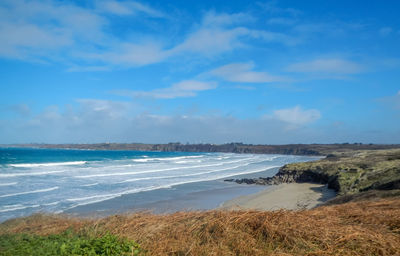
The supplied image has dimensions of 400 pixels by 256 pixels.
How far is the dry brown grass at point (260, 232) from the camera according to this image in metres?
4.81

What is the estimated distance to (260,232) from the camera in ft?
17.9

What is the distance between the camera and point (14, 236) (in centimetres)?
600

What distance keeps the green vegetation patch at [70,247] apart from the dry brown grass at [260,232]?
397 millimetres

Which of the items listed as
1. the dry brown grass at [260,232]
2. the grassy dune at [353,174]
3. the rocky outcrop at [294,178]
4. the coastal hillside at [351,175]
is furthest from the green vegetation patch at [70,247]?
the rocky outcrop at [294,178]

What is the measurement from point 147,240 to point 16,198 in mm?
16289

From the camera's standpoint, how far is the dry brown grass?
4.81m

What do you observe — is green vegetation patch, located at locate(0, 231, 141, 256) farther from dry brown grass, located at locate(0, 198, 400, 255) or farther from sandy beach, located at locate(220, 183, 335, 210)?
sandy beach, located at locate(220, 183, 335, 210)

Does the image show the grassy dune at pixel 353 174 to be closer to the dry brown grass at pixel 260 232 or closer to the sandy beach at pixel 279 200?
the sandy beach at pixel 279 200

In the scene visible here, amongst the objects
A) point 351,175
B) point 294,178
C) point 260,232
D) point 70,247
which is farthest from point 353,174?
point 70,247

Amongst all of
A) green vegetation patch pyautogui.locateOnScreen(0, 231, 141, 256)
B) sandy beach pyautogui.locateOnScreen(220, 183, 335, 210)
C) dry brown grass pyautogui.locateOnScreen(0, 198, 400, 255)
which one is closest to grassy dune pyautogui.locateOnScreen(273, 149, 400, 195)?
sandy beach pyautogui.locateOnScreen(220, 183, 335, 210)

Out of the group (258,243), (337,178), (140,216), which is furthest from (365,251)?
(337,178)

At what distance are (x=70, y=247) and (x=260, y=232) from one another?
119 inches

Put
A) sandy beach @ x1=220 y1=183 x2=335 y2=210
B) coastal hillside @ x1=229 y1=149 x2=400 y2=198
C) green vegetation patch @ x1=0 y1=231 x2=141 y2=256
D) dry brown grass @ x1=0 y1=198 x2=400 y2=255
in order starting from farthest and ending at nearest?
sandy beach @ x1=220 y1=183 x2=335 y2=210, coastal hillside @ x1=229 y1=149 x2=400 y2=198, dry brown grass @ x1=0 y1=198 x2=400 y2=255, green vegetation patch @ x1=0 y1=231 x2=141 y2=256

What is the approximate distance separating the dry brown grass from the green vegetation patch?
15.6 inches
